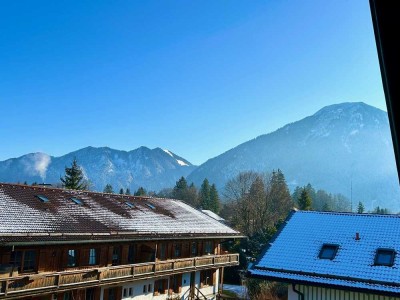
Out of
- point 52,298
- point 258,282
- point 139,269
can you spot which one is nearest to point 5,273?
point 52,298

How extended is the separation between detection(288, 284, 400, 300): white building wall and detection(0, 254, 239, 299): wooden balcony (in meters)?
12.1

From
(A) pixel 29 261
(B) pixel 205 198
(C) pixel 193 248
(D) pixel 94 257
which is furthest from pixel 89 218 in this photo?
(B) pixel 205 198

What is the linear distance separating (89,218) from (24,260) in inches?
221

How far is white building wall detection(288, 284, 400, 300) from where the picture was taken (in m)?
12.8

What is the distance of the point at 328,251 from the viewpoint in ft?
50.3

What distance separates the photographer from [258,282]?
3344 cm

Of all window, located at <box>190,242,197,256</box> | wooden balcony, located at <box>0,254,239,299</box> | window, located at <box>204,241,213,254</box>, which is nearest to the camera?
wooden balcony, located at <box>0,254,239,299</box>

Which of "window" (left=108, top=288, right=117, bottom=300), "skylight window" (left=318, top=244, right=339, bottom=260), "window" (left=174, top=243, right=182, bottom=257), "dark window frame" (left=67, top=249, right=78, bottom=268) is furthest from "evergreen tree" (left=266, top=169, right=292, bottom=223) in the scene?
"skylight window" (left=318, top=244, right=339, bottom=260)

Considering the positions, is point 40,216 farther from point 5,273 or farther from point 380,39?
point 380,39

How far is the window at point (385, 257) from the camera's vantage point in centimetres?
1395

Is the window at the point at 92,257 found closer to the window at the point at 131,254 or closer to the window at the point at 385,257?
the window at the point at 131,254

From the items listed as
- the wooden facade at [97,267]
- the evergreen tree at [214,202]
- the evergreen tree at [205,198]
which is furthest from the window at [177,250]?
the evergreen tree at [214,202]

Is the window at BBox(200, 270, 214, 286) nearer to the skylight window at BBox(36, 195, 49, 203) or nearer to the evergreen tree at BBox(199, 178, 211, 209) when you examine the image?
the skylight window at BBox(36, 195, 49, 203)

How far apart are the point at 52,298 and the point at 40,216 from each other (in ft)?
14.7
